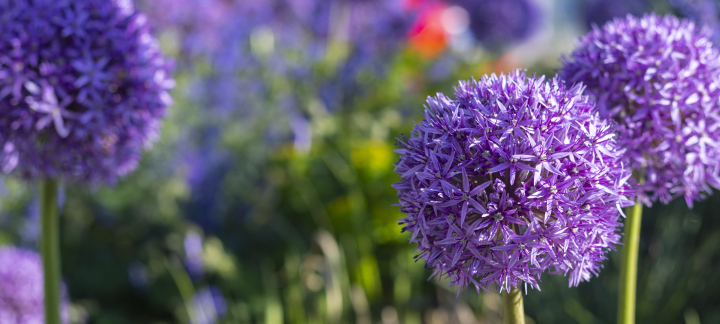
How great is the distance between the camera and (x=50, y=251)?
2.01 meters

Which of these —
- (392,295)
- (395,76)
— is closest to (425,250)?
(392,295)

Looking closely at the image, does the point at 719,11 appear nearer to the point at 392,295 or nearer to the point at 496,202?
the point at 392,295

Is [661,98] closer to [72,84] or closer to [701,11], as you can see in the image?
[72,84]

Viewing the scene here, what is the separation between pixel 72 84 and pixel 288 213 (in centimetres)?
255

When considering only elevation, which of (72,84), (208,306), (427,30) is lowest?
(208,306)

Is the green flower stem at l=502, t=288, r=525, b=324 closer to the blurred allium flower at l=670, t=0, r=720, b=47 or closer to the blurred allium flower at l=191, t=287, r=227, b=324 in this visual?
the blurred allium flower at l=191, t=287, r=227, b=324

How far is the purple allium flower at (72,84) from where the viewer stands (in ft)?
6.10

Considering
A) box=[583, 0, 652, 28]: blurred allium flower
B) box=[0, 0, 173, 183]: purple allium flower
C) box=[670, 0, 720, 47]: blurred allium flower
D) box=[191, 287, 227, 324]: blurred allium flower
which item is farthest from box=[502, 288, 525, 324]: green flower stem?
box=[583, 0, 652, 28]: blurred allium flower

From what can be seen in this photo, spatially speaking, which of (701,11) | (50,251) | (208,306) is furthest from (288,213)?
(701,11)

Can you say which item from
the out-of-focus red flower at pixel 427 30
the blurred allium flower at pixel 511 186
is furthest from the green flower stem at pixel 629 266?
the out-of-focus red flower at pixel 427 30

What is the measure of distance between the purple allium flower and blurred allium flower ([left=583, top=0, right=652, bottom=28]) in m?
5.93

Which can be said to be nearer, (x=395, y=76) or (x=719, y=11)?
(x=719, y=11)

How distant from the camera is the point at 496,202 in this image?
1258 millimetres

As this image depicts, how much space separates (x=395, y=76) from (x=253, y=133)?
53.8 inches
